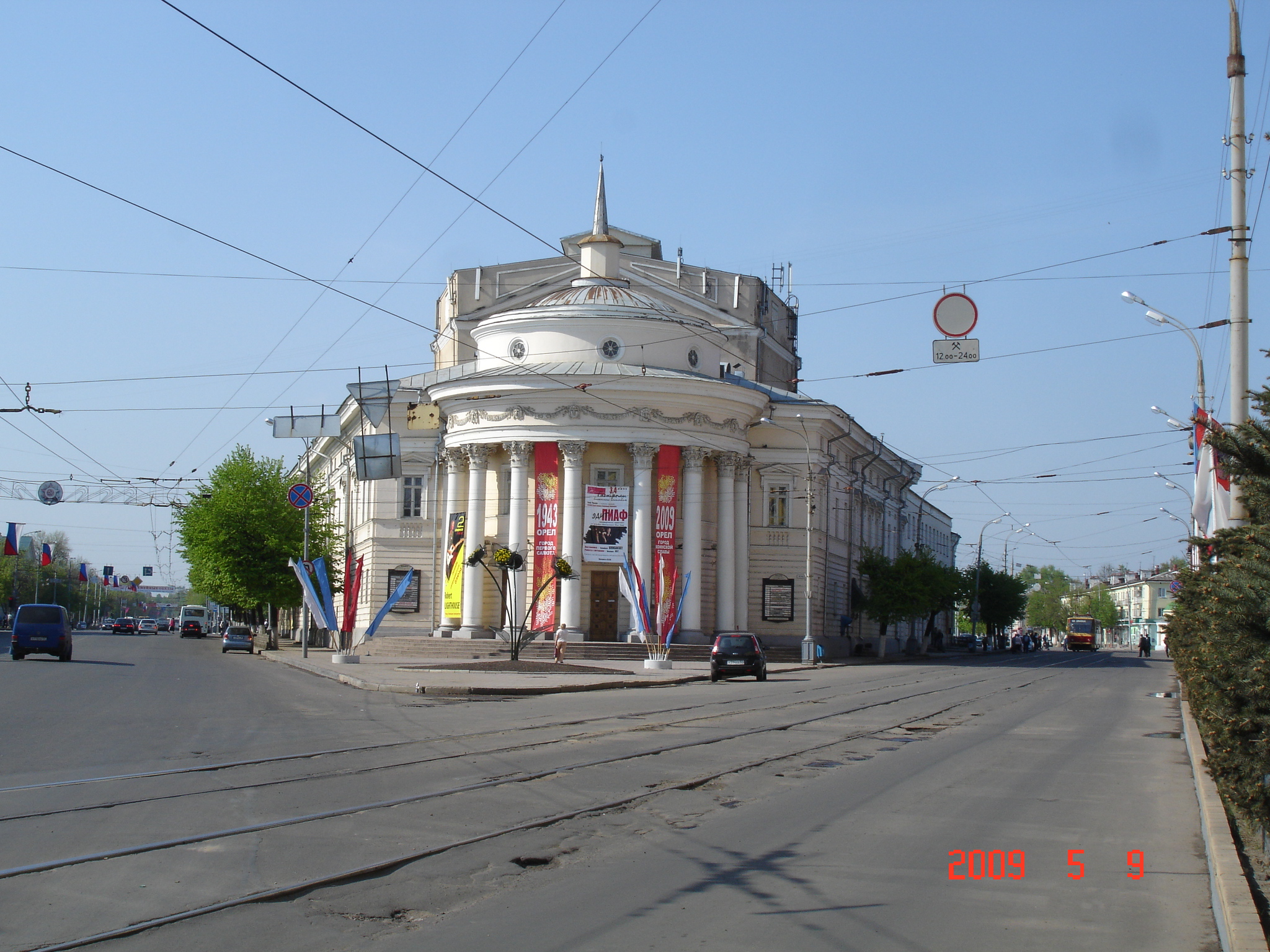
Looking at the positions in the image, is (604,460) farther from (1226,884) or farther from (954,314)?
(1226,884)

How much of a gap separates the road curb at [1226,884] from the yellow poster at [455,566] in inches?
1647

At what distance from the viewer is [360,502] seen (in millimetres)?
63094

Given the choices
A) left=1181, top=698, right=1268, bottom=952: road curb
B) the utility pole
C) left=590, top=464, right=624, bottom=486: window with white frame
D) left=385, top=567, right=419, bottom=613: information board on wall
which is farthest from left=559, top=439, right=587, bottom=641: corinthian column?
left=1181, top=698, right=1268, bottom=952: road curb

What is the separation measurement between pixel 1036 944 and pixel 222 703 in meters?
18.0

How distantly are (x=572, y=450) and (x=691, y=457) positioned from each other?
505 centimetres

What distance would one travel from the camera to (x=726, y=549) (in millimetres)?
52625

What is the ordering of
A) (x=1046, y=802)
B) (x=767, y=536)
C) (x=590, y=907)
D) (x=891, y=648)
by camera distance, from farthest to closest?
(x=891, y=648) < (x=767, y=536) < (x=1046, y=802) < (x=590, y=907)

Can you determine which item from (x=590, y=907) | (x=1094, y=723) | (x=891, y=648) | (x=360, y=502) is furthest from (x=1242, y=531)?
(x=891, y=648)

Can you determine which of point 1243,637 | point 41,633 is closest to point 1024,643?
point 41,633

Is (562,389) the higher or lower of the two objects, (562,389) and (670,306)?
the lower

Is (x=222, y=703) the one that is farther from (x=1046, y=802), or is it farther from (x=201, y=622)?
(x=201, y=622)

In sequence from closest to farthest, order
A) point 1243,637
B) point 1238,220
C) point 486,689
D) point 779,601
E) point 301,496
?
point 1243,637 < point 1238,220 < point 486,689 < point 301,496 < point 779,601

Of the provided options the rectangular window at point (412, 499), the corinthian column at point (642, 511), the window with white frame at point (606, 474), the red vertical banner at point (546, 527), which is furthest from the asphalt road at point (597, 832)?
the rectangular window at point (412, 499)

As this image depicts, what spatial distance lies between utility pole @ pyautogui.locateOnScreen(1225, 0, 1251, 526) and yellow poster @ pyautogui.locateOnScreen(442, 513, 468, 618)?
3782cm
